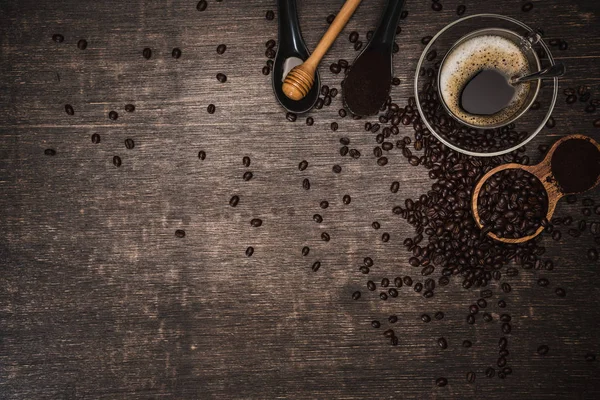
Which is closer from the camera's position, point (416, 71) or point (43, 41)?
point (416, 71)

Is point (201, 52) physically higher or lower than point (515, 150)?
higher

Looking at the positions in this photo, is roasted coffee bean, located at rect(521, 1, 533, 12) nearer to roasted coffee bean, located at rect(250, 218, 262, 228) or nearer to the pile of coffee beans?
the pile of coffee beans

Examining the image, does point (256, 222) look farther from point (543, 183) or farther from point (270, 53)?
point (543, 183)

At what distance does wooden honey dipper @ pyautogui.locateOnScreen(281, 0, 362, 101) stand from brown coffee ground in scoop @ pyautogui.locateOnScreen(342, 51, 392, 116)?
0.12 m

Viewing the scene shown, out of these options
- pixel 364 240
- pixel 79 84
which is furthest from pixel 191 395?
pixel 79 84

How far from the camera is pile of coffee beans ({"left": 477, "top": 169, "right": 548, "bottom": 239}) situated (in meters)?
1.54

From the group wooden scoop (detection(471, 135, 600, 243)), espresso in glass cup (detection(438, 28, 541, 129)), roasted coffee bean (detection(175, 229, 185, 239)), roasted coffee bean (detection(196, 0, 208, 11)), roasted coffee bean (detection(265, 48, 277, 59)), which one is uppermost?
roasted coffee bean (detection(196, 0, 208, 11))

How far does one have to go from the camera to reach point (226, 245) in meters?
1.60

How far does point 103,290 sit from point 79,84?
70 cm

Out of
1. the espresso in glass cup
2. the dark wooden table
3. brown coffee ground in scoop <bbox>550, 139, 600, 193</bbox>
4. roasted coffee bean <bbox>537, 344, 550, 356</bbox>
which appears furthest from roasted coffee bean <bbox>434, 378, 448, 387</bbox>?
the espresso in glass cup

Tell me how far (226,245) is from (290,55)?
66 cm

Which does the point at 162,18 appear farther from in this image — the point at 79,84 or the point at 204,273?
the point at 204,273

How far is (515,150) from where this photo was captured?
159 centimetres

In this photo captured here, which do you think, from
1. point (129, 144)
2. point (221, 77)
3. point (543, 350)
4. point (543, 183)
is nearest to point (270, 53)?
point (221, 77)
